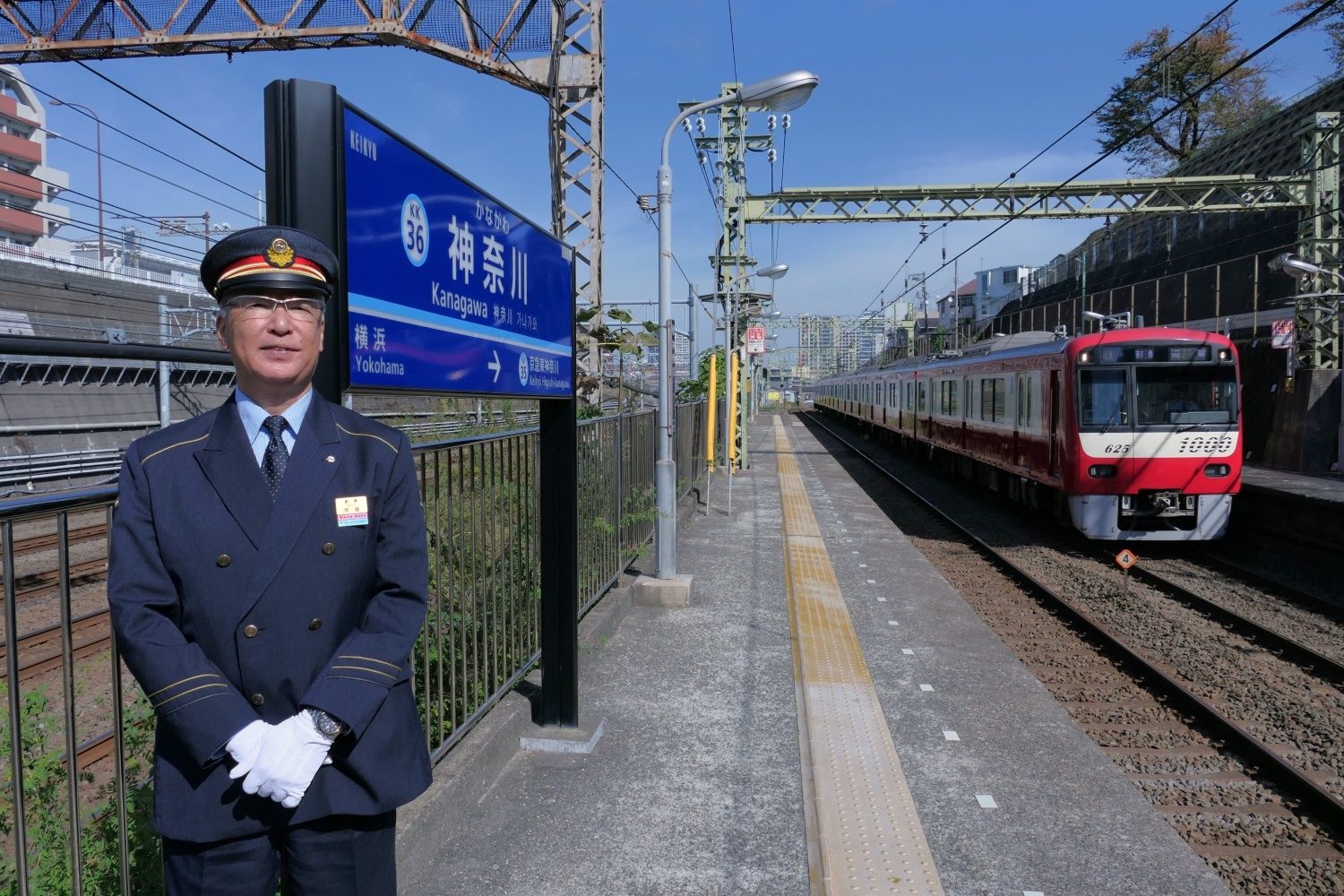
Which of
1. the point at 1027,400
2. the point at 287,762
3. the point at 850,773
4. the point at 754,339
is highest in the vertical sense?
the point at 754,339

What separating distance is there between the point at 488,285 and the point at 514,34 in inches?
345

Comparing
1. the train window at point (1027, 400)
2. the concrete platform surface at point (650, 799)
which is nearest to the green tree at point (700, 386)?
the train window at point (1027, 400)

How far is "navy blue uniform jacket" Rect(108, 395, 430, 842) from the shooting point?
5.83 ft

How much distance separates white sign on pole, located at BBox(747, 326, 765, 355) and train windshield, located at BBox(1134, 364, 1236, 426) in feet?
42.7

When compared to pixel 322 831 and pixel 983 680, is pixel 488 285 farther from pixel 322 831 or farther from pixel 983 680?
pixel 983 680

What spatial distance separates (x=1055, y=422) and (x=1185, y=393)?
1.48m

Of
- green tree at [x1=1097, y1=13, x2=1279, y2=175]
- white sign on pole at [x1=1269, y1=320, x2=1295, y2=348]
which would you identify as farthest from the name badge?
green tree at [x1=1097, y1=13, x2=1279, y2=175]

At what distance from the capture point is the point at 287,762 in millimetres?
1776

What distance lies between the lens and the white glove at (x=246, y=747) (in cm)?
176

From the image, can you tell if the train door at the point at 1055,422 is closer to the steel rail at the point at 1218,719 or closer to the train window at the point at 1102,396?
the train window at the point at 1102,396

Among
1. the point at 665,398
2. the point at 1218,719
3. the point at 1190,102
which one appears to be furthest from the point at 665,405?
the point at 1190,102

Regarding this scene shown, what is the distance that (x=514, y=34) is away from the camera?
11.2 m

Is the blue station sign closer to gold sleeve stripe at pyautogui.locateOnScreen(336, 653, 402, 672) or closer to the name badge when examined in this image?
the name badge

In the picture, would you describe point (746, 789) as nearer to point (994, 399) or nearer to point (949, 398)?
point (994, 399)
